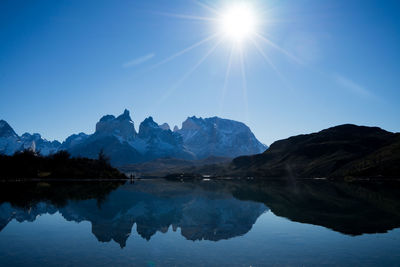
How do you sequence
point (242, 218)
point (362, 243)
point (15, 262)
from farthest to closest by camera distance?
point (242, 218) → point (362, 243) → point (15, 262)

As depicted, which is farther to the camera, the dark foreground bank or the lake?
the dark foreground bank

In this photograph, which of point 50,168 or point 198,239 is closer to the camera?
point 198,239

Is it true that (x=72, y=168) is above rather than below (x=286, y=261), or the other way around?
above

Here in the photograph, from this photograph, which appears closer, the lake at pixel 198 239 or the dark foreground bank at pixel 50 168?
the lake at pixel 198 239

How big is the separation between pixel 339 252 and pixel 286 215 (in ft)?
71.0

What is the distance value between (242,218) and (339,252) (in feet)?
65.2

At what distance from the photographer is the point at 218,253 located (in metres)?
23.2

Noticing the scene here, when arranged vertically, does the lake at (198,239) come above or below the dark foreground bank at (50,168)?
below

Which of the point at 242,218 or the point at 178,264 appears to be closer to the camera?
the point at 178,264

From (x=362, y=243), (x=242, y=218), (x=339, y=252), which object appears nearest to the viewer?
(x=339, y=252)

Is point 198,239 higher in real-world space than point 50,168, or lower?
lower

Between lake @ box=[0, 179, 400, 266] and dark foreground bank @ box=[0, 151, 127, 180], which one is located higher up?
dark foreground bank @ box=[0, 151, 127, 180]

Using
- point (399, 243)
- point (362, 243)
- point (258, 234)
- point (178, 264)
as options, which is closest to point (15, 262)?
point (178, 264)

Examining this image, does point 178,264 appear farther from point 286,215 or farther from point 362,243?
point 286,215
